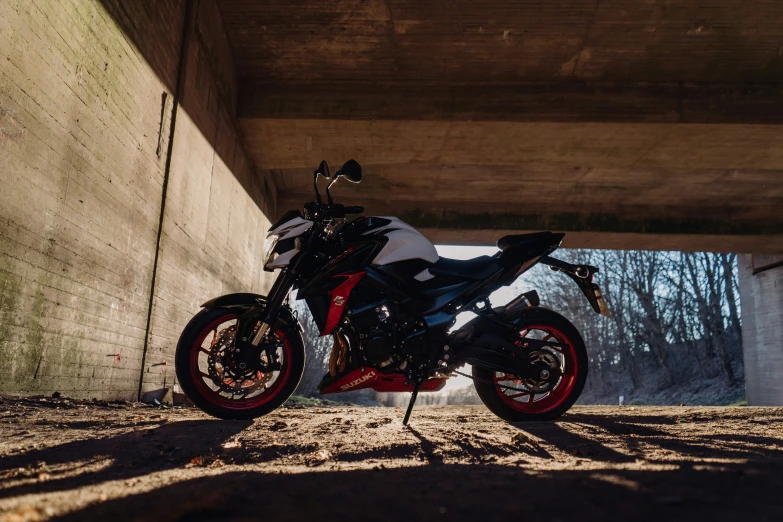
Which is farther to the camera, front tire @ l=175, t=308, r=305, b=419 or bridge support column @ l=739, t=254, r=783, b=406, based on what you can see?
bridge support column @ l=739, t=254, r=783, b=406

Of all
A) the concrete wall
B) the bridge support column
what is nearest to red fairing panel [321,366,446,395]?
the concrete wall

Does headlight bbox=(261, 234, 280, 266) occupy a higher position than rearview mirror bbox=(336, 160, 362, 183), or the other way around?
rearview mirror bbox=(336, 160, 362, 183)

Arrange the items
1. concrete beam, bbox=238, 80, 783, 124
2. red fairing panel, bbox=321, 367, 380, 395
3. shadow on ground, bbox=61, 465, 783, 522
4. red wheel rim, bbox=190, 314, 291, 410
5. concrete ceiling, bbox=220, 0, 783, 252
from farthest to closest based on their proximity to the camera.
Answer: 1. concrete beam, bbox=238, 80, 783, 124
2. concrete ceiling, bbox=220, 0, 783, 252
3. red wheel rim, bbox=190, 314, 291, 410
4. red fairing panel, bbox=321, 367, 380, 395
5. shadow on ground, bbox=61, 465, 783, 522

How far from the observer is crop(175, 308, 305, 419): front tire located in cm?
420

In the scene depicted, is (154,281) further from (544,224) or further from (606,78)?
(544,224)

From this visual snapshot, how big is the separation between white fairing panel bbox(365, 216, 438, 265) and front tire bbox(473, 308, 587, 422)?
90 cm

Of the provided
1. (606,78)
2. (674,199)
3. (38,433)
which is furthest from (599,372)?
(38,433)

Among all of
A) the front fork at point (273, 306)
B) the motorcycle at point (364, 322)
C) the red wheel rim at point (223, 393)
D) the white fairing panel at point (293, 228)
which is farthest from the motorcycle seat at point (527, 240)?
the red wheel rim at point (223, 393)

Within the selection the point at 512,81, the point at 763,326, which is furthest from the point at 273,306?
the point at 763,326

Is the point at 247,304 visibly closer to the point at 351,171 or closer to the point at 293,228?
the point at 293,228

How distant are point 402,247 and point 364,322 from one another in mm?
552

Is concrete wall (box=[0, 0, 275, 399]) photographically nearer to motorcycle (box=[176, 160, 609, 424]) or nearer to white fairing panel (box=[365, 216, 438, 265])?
motorcycle (box=[176, 160, 609, 424])

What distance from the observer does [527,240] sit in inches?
180

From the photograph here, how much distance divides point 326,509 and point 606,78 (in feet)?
31.9
